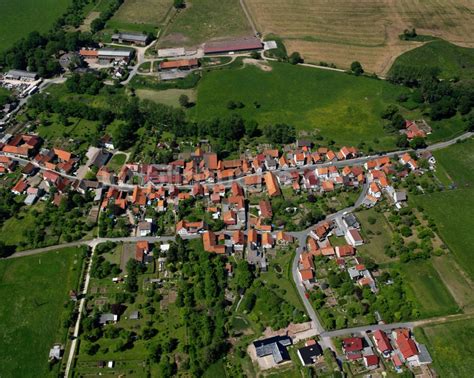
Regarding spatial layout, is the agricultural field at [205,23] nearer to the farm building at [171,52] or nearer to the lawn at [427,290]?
the farm building at [171,52]

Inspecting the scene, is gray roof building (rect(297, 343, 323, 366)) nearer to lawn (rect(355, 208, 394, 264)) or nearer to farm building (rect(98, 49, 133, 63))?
lawn (rect(355, 208, 394, 264))

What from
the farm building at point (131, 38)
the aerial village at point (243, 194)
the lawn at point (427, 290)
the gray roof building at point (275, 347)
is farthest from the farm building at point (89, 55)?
the lawn at point (427, 290)

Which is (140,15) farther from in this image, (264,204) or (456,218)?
(456,218)

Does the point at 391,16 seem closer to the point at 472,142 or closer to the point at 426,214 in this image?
the point at 472,142

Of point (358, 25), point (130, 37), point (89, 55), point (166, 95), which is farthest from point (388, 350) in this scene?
point (130, 37)

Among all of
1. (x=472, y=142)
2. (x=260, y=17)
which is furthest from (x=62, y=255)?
(x=260, y=17)
